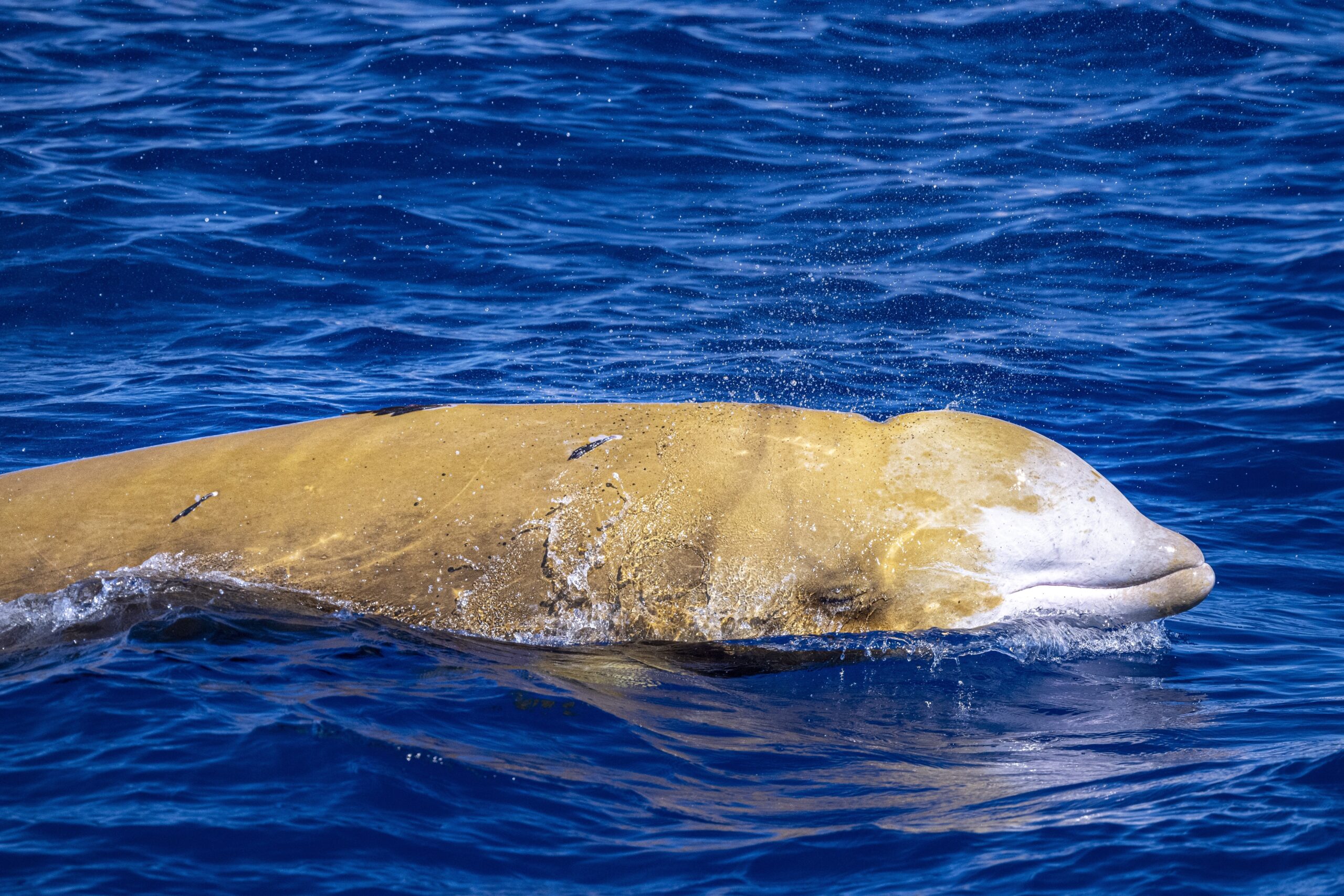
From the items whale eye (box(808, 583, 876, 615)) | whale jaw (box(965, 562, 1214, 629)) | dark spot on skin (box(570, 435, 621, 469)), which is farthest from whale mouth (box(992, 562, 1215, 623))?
dark spot on skin (box(570, 435, 621, 469))

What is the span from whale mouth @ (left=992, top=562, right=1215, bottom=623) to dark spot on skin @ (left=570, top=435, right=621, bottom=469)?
159cm

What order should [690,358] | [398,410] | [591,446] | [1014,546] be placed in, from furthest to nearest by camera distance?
[690,358] < [398,410] < [591,446] < [1014,546]

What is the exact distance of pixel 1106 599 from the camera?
4930 millimetres

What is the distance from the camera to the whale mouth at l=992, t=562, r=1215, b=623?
4875 mm

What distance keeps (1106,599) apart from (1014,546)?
1.44 ft

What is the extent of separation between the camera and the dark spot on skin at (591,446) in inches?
199

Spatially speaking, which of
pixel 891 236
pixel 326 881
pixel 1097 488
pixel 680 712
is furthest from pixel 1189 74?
pixel 326 881

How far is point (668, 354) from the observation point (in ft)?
33.4

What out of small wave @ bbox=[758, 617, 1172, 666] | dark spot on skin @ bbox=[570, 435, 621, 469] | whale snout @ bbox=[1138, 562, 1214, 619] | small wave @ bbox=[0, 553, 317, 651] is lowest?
small wave @ bbox=[758, 617, 1172, 666]

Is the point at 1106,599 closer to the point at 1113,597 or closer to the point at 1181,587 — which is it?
the point at 1113,597

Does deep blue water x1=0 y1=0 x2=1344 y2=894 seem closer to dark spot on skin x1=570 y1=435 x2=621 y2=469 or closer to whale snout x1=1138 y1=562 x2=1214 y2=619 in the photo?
whale snout x1=1138 y1=562 x2=1214 y2=619

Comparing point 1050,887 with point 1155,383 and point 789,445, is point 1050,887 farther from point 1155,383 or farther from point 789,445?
point 1155,383

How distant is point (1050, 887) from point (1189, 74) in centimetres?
1593

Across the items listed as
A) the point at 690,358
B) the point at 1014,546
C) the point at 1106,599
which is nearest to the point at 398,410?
the point at 1014,546
